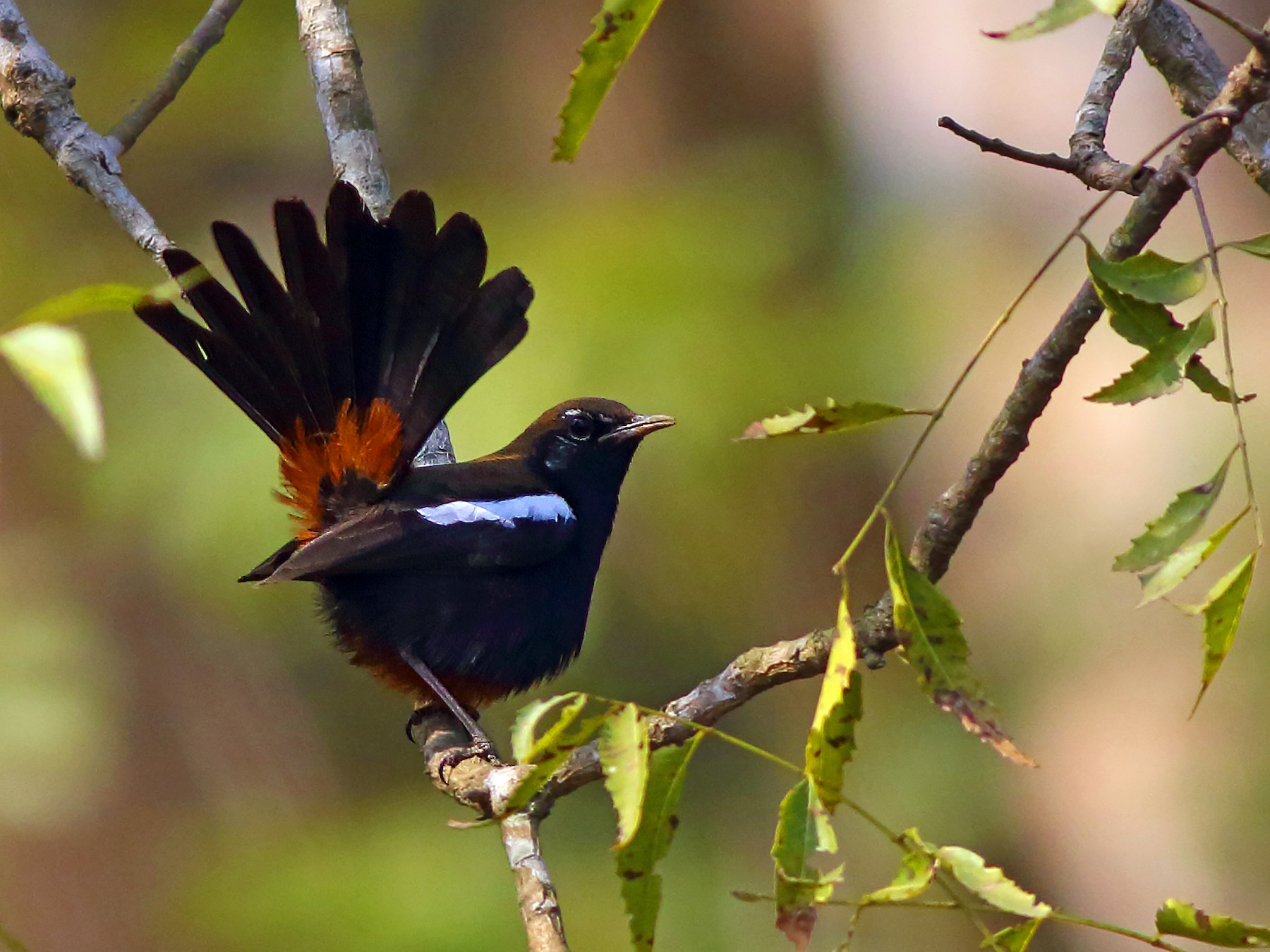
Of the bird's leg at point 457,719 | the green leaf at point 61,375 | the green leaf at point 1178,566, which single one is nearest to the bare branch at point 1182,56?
the green leaf at point 1178,566

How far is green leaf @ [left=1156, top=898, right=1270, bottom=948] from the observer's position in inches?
53.1

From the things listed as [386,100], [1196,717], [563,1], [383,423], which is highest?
[563,1]

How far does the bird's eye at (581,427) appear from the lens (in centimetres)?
393

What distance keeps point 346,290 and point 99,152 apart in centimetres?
65

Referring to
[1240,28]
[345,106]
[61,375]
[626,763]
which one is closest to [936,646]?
[626,763]

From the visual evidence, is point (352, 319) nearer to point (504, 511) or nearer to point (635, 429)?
point (504, 511)

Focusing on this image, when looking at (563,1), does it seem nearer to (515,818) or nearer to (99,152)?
(99,152)

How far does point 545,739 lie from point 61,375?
0.63 metres

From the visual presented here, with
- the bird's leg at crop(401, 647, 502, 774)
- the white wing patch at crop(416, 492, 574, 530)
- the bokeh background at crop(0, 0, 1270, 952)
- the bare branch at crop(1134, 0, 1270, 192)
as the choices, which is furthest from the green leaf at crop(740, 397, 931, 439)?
the bokeh background at crop(0, 0, 1270, 952)

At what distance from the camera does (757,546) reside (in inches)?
291

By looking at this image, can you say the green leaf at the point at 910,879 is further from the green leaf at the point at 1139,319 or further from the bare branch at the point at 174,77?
the bare branch at the point at 174,77

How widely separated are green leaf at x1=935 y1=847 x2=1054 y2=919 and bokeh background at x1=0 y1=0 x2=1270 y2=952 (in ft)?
14.1

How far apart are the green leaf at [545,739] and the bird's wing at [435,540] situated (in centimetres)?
174

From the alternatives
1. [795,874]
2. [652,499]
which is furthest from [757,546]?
[795,874]
